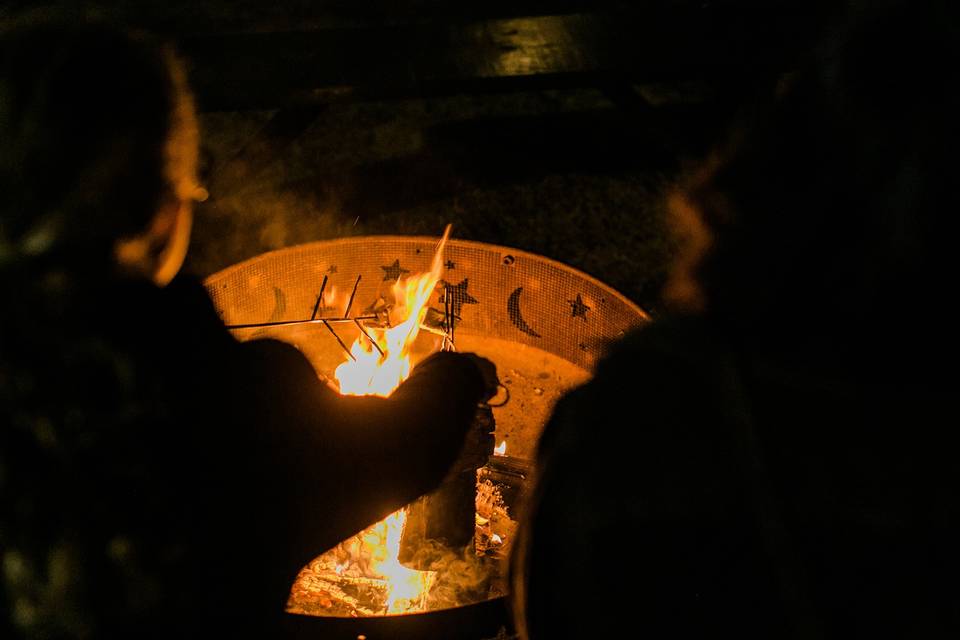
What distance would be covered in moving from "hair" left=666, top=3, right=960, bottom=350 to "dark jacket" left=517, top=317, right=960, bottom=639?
8 centimetres

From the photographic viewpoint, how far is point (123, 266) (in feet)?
4.05

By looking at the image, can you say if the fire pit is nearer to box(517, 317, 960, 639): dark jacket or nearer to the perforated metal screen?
the perforated metal screen

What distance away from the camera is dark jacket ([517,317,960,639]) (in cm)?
99

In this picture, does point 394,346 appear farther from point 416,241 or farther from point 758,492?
point 758,492

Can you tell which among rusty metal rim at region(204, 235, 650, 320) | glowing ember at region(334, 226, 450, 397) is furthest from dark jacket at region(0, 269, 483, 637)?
rusty metal rim at region(204, 235, 650, 320)

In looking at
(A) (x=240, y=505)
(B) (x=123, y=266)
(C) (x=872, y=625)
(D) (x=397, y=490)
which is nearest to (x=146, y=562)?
(A) (x=240, y=505)

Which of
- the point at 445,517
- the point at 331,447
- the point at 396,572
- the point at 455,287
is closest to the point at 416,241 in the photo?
the point at 455,287

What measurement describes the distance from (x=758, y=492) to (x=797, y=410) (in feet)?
0.43

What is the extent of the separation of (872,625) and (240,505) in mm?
1129

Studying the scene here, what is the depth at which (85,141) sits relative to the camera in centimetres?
108

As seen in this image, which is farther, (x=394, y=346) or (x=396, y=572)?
(x=394, y=346)

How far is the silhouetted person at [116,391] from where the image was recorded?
1.05 metres

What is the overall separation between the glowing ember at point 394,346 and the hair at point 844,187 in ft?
6.05

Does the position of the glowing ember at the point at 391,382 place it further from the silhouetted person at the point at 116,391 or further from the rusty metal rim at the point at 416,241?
the silhouetted person at the point at 116,391
